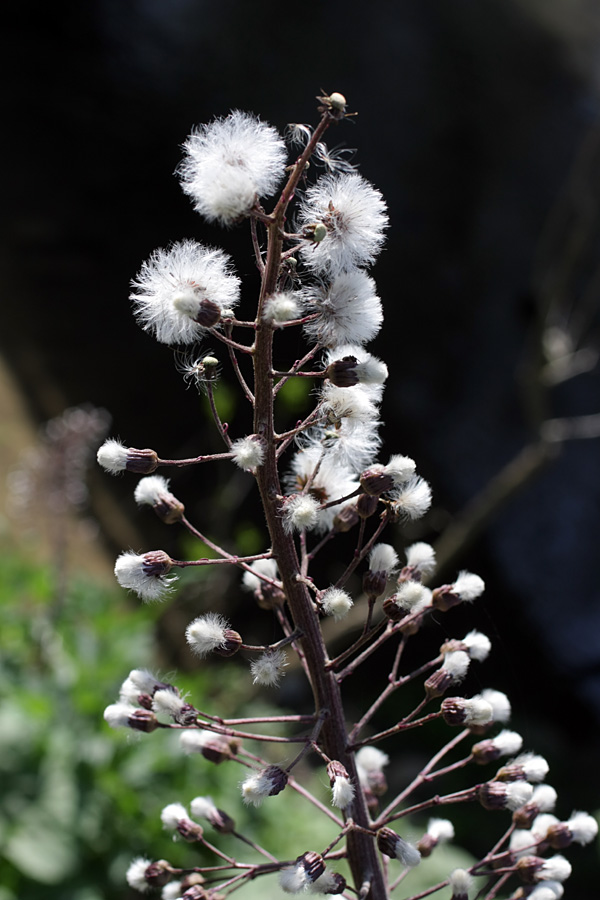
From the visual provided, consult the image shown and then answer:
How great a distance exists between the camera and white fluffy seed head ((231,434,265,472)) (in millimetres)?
983

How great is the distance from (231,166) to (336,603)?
0.58 metres

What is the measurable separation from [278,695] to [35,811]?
3021mm

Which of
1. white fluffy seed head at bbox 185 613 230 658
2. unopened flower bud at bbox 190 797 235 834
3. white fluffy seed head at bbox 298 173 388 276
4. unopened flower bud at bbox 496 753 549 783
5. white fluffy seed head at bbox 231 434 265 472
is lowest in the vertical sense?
unopened flower bud at bbox 190 797 235 834

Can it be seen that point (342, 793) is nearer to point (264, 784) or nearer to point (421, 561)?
point (264, 784)

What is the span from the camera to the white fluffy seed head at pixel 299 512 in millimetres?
1021

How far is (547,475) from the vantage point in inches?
267

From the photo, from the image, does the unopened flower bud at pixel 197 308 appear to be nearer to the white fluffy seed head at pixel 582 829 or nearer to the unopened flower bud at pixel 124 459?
the unopened flower bud at pixel 124 459

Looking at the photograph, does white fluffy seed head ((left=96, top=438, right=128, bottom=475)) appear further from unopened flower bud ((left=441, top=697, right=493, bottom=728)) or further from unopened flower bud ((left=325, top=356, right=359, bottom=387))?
unopened flower bud ((left=441, top=697, right=493, bottom=728))

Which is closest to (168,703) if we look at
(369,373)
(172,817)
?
(172,817)

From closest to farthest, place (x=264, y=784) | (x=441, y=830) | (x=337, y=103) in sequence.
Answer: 1. (x=337, y=103)
2. (x=264, y=784)
3. (x=441, y=830)

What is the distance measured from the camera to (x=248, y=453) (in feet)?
3.23

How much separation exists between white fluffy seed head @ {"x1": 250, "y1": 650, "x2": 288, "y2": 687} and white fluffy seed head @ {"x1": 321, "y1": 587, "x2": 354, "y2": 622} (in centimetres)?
11

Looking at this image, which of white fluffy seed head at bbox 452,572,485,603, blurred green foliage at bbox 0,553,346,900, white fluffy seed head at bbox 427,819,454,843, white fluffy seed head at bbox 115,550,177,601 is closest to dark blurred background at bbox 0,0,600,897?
blurred green foliage at bbox 0,553,346,900

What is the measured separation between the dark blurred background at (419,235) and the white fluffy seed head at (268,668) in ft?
10.8
